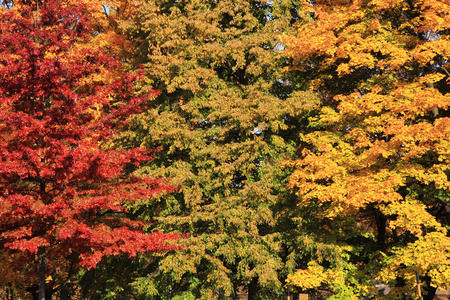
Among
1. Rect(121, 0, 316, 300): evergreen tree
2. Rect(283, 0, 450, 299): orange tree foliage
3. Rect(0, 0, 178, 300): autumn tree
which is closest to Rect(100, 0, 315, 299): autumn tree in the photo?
Rect(121, 0, 316, 300): evergreen tree

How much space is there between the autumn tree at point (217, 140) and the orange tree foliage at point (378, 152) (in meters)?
0.95

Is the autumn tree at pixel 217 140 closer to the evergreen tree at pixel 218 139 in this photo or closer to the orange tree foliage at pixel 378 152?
the evergreen tree at pixel 218 139

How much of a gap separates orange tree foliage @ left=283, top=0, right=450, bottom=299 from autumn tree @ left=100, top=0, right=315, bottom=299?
95cm

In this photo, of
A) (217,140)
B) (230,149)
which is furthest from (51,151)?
(217,140)

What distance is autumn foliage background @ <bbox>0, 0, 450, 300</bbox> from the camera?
33.2ft

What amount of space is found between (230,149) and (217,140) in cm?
89

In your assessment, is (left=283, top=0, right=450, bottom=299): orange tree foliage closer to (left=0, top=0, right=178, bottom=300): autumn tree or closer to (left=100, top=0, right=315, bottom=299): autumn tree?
(left=100, top=0, right=315, bottom=299): autumn tree

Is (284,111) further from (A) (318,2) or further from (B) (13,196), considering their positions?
(B) (13,196)

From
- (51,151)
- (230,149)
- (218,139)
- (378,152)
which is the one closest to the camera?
(51,151)

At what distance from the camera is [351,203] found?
1120 centimetres

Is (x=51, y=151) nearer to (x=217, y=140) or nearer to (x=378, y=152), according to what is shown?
(x=217, y=140)

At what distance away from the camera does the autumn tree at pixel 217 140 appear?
A: 1312 centimetres

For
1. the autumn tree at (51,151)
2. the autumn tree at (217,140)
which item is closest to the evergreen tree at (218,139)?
the autumn tree at (217,140)

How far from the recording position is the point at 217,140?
14617mm
